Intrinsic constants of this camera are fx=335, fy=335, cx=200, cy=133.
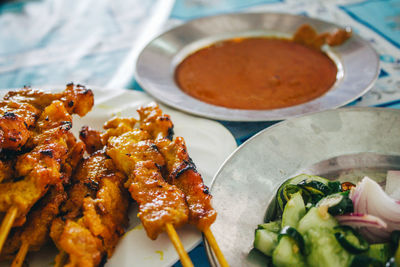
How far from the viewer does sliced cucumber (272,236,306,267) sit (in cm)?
126

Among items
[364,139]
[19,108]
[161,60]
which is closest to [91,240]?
[19,108]

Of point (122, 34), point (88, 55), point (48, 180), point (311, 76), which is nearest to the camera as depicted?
point (48, 180)

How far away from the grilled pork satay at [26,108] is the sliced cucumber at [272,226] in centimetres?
116

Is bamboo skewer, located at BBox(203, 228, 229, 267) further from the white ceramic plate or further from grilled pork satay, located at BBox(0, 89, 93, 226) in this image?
grilled pork satay, located at BBox(0, 89, 93, 226)

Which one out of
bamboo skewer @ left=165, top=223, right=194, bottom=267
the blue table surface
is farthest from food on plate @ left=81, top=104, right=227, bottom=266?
the blue table surface

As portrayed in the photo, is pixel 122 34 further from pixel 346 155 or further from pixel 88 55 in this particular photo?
pixel 346 155

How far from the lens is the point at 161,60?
9.75 feet

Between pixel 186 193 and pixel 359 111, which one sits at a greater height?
pixel 359 111

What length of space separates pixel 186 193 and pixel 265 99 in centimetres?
120

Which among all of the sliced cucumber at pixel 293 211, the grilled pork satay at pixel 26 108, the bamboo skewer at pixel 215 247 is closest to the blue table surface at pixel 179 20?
the grilled pork satay at pixel 26 108

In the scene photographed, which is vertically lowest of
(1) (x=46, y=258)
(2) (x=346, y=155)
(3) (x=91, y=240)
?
(1) (x=46, y=258)

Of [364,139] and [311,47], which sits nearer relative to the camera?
[364,139]

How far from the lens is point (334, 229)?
4.27ft

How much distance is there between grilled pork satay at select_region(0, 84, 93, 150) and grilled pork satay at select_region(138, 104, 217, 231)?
0.39 m
